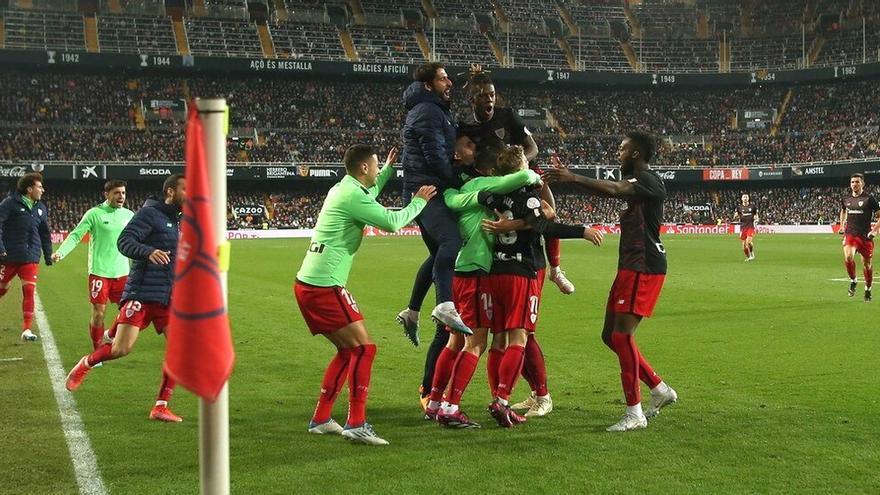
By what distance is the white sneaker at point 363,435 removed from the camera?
710 centimetres

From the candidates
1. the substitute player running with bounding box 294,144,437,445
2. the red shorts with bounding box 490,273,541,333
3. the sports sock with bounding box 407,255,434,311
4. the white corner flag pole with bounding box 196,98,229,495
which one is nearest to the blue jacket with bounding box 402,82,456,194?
the substitute player running with bounding box 294,144,437,445

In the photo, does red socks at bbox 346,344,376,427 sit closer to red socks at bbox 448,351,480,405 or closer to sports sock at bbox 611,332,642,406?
red socks at bbox 448,351,480,405

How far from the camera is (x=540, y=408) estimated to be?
824 centimetres

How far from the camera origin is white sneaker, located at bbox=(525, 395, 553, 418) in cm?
817

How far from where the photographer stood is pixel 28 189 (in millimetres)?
13352

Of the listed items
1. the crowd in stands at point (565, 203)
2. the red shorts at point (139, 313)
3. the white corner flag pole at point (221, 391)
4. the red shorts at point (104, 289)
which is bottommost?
the crowd in stands at point (565, 203)

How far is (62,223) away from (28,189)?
4529 centimetres

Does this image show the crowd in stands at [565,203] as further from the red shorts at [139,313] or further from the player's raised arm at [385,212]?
the player's raised arm at [385,212]

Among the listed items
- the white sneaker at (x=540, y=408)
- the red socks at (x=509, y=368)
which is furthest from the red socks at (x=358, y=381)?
the white sneaker at (x=540, y=408)

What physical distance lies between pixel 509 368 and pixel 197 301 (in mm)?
4789

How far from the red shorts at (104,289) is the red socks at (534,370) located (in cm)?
587

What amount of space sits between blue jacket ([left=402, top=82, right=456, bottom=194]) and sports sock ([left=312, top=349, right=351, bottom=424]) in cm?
156

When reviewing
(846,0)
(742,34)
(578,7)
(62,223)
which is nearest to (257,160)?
(62,223)

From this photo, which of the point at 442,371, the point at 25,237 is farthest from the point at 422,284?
the point at 25,237
